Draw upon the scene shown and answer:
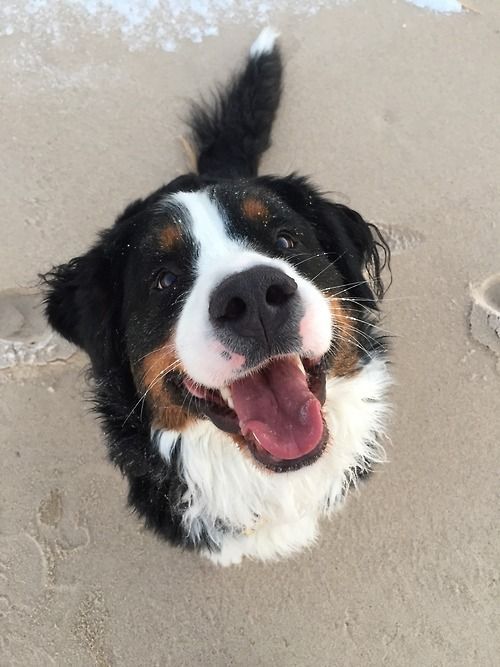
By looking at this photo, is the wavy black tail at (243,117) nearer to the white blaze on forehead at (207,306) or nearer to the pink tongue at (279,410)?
the white blaze on forehead at (207,306)

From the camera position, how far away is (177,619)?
2863 millimetres

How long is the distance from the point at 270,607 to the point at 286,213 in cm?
186

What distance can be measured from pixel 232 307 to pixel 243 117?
6.65 ft

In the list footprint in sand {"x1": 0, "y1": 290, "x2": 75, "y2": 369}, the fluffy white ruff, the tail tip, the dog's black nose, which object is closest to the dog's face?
the dog's black nose

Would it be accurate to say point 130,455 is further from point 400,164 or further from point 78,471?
point 400,164

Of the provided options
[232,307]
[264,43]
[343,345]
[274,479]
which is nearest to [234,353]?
[232,307]

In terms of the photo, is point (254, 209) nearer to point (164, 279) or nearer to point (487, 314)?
point (164, 279)

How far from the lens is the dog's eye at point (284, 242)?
2115 mm

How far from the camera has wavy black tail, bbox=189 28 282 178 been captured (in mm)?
3268

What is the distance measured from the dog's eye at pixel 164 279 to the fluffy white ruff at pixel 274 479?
0.52 meters

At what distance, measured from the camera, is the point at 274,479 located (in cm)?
229

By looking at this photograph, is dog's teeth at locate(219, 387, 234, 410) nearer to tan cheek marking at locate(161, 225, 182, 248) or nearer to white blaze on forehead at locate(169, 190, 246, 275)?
white blaze on forehead at locate(169, 190, 246, 275)

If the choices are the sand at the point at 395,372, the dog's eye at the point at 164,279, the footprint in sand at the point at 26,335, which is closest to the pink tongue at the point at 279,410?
the dog's eye at the point at 164,279

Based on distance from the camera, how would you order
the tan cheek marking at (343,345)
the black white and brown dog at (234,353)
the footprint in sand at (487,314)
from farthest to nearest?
the footprint in sand at (487,314) → the tan cheek marking at (343,345) → the black white and brown dog at (234,353)
